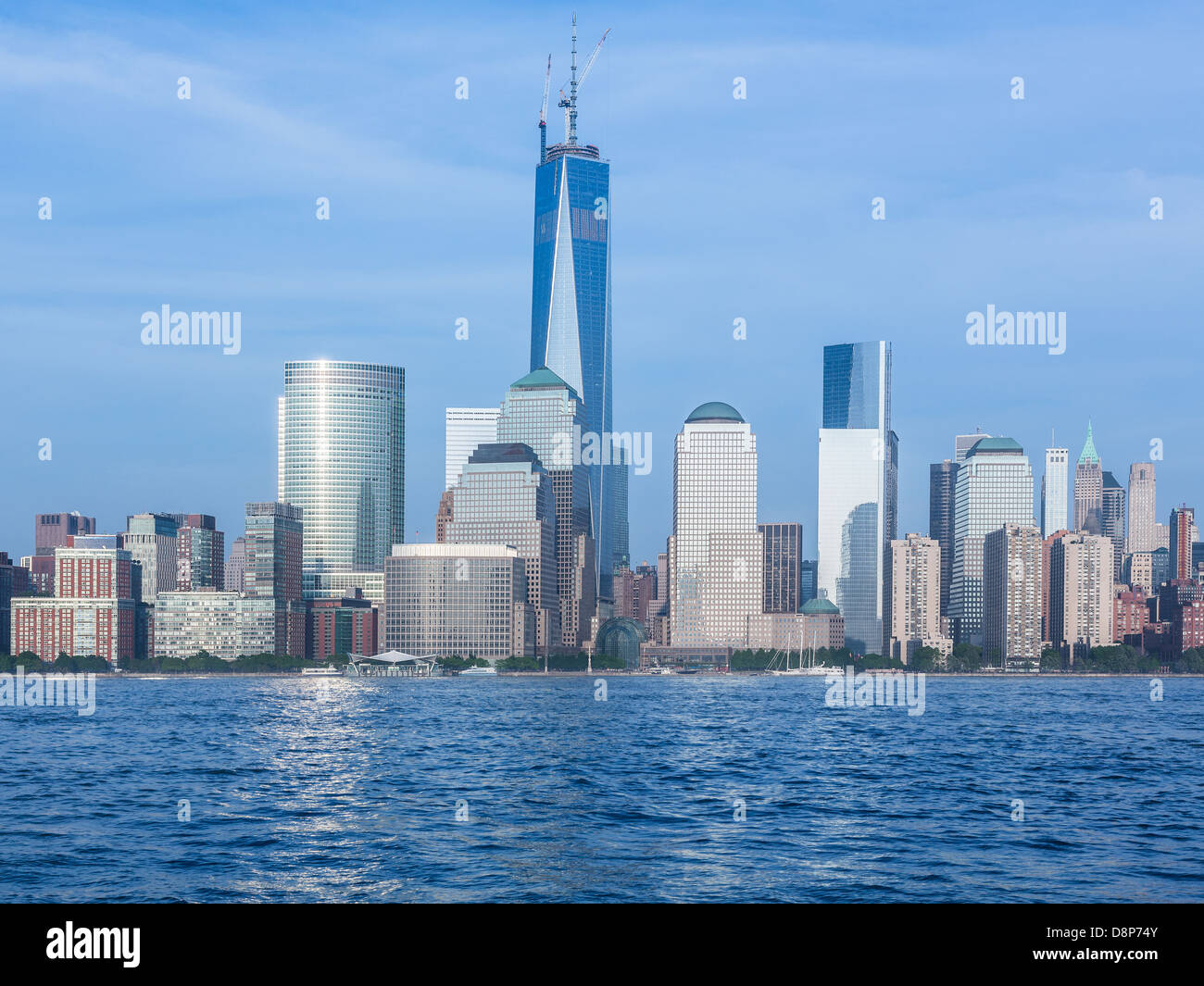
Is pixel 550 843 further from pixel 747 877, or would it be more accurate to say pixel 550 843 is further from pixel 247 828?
pixel 247 828

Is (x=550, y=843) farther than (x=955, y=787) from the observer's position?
No

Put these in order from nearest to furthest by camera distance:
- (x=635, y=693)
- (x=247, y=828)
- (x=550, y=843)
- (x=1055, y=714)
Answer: (x=550, y=843) → (x=247, y=828) → (x=1055, y=714) → (x=635, y=693)

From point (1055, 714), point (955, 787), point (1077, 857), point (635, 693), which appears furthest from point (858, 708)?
point (1077, 857)

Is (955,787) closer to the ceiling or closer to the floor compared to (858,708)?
closer to the ceiling

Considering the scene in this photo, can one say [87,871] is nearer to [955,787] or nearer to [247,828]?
[247,828]
